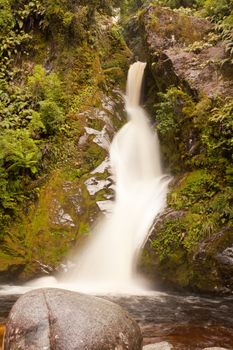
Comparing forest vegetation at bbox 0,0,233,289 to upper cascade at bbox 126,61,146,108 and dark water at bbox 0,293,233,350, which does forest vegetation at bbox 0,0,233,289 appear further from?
dark water at bbox 0,293,233,350

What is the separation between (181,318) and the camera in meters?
6.86

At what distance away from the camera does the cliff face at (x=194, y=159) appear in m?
8.15

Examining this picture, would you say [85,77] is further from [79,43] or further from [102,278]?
[102,278]

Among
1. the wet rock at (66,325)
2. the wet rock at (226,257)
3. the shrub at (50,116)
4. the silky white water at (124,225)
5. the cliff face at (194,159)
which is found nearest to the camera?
the wet rock at (66,325)

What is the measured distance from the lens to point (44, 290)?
488cm

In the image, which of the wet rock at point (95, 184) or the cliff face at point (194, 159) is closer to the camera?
the cliff face at point (194, 159)

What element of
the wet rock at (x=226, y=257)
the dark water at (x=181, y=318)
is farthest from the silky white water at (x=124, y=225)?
the wet rock at (x=226, y=257)

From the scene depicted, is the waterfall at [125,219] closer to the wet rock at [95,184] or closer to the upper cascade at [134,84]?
the wet rock at [95,184]

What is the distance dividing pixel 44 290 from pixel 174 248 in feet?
13.6

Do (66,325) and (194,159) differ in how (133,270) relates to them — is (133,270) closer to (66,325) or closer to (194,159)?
(194,159)

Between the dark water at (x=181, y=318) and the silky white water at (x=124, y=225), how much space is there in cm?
91

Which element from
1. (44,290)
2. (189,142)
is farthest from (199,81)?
(44,290)

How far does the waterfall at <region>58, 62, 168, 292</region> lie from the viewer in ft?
29.6

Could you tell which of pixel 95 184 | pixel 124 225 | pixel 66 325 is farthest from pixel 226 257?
Result: pixel 66 325
